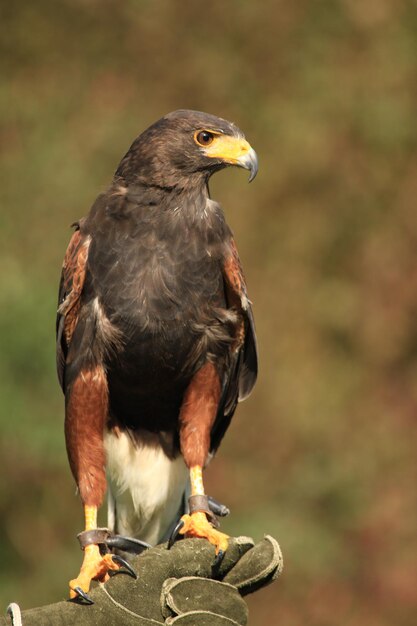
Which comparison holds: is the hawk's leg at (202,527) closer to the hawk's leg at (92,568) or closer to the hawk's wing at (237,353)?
the hawk's leg at (92,568)

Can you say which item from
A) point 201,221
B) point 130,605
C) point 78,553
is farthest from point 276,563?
point 78,553

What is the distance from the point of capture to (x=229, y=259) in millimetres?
4391

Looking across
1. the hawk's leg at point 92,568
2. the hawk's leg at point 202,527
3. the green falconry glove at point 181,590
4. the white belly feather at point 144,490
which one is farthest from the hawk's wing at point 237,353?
the green falconry glove at point 181,590

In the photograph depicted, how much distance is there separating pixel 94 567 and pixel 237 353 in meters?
0.98

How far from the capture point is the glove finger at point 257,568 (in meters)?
3.67

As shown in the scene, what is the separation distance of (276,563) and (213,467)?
18.0 ft

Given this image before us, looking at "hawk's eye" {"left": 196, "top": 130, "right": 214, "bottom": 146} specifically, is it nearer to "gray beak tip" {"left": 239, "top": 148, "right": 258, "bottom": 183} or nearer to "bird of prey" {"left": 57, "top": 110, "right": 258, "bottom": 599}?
"bird of prey" {"left": 57, "top": 110, "right": 258, "bottom": 599}

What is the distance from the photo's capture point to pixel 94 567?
157 inches

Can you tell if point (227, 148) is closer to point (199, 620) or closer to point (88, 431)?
point (88, 431)

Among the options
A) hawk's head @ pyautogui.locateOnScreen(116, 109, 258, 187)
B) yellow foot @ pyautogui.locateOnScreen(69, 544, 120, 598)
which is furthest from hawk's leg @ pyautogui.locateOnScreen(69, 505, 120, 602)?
hawk's head @ pyautogui.locateOnScreen(116, 109, 258, 187)

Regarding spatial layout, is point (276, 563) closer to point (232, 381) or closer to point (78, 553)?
point (232, 381)

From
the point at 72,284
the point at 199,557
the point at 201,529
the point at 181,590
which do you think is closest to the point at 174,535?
the point at 201,529

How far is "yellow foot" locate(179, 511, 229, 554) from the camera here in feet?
12.8

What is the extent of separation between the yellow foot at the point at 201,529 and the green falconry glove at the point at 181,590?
0.11m
